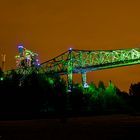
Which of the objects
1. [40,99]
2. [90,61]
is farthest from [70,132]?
[90,61]

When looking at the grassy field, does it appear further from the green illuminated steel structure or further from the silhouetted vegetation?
the green illuminated steel structure

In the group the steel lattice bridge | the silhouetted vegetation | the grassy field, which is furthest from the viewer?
the steel lattice bridge

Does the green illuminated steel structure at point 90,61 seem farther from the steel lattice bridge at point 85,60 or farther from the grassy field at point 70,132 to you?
the grassy field at point 70,132

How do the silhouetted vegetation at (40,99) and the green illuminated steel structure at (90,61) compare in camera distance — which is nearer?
the silhouetted vegetation at (40,99)

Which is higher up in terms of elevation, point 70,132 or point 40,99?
point 40,99

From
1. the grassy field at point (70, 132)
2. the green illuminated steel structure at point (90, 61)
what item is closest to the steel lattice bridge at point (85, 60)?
the green illuminated steel structure at point (90, 61)

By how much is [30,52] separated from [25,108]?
91.9 m

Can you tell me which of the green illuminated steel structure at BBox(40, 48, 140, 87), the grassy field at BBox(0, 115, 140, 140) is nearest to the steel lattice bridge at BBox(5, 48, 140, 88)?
the green illuminated steel structure at BBox(40, 48, 140, 87)

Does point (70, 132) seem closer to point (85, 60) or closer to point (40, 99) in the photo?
point (40, 99)

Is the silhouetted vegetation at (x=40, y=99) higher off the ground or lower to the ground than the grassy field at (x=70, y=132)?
higher

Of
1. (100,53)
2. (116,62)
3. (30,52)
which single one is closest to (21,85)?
(116,62)

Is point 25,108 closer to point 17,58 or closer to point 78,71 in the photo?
point 78,71

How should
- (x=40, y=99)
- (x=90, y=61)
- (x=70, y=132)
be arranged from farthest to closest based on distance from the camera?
(x=90, y=61) < (x=40, y=99) < (x=70, y=132)

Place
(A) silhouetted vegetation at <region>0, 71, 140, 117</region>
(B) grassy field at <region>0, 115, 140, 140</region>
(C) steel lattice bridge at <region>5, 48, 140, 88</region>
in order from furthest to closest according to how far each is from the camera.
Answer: (C) steel lattice bridge at <region>5, 48, 140, 88</region>, (A) silhouetted vegetation at <region>0, 71, 140, 117</region>, (B) grassy field at <region>0, 115, 140, 140</region>
